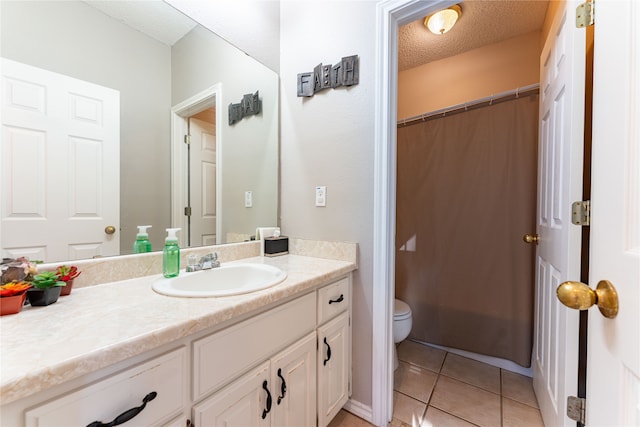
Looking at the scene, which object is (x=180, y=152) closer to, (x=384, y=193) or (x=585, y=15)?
(x=384, y=193)

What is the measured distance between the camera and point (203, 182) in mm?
1285

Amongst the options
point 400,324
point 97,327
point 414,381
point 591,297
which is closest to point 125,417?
point 97,327

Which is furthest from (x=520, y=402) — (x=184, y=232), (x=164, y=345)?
(x=184, y=232)

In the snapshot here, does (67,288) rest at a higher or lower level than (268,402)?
higher

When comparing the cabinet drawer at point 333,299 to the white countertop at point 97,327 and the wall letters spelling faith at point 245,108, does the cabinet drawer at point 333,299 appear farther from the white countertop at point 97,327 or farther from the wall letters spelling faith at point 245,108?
the wall letters spelling faith at point 245,108

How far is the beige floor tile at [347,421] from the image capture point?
1.26 m

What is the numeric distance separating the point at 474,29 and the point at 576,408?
87.3 inches

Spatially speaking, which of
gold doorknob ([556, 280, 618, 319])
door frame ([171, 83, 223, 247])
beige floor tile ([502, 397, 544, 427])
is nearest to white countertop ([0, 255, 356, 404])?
door frame ([171, 83, 223, 247])

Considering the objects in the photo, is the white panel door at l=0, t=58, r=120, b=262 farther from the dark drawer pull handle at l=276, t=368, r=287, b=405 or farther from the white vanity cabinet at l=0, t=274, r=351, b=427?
the dark drawer pull handle at l=276, t=368, r=287, b=405

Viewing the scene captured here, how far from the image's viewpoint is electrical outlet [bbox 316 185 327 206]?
4.55ft

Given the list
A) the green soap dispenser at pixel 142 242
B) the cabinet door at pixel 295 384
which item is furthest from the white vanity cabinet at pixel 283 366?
the green soap dispenser at pixel 142 242

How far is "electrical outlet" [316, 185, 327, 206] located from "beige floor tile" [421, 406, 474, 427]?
47.6 inches

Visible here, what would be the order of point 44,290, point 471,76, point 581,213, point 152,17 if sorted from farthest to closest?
point 471,76
point 152,17
point 581,213
point 44,290

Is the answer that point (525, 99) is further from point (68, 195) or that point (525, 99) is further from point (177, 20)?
point (68, 195)
